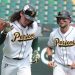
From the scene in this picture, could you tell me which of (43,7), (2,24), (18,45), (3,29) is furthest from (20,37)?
(43,7)

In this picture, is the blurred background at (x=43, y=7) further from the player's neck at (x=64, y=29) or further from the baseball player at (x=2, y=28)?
the baseball player at (x=2, y=28)

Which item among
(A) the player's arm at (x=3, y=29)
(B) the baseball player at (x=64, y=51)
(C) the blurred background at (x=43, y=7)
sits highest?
(C) the blurred background at (x=43, y=7)

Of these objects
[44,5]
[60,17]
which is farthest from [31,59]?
[44,5]

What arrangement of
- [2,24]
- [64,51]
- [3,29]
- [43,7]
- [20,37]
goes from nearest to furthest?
[2,24] < [3,29] < [20,37] < [64,51] < [43,7]

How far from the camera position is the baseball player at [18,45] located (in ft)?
17.5

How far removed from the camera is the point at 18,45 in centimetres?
538

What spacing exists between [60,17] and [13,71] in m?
1.00

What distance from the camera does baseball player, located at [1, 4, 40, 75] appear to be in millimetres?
5324

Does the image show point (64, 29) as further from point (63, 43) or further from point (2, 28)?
point (2, 28)

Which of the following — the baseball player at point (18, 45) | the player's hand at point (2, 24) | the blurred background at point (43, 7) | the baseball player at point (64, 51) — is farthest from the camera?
the blurred background at point (43, 7)

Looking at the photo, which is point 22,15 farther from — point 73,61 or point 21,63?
point 73,61

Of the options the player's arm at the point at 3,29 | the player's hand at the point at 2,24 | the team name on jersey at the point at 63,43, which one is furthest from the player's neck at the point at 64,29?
the player's hand at the point at 2,24

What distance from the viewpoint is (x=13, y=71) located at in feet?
17.7

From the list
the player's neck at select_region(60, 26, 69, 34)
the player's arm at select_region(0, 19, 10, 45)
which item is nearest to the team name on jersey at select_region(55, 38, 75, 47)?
the player's neck at select_region(60, 26, 69, 34)
